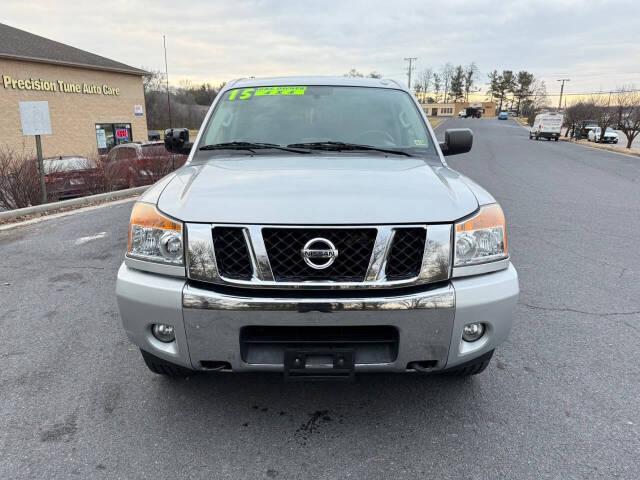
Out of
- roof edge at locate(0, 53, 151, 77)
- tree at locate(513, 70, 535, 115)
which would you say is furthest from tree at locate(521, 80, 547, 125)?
roof edge at locate(0, 53, 151, 77)

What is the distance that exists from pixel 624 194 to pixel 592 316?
341 inches

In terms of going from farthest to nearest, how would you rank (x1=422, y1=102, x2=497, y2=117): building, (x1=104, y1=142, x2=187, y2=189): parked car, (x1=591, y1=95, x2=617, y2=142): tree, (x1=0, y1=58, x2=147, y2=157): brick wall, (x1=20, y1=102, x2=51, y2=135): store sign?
(x1=422, y1=102, x2=497, y2=117): building, (x1=591, y1=95, x2=617, y2=142): tree, (x1=0, y1=58, x2=147, y2=157): brick wall, (x1=104, y1=142, x2=187, y2=189): parked car, (x1=20, y1=102, x2=51, y2=135): store sign

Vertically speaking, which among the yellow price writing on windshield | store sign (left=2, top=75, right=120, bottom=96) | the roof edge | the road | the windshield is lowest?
the road

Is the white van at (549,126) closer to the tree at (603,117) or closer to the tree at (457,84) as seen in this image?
the tree at (603,117)

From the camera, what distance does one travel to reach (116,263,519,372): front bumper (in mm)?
2168

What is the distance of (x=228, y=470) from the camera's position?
2.25 meters

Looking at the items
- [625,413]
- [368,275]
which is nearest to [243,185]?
[368,275]

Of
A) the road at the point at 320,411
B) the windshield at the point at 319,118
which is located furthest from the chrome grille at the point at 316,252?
the windshield at the point at 319,118

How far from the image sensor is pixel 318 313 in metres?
2.17

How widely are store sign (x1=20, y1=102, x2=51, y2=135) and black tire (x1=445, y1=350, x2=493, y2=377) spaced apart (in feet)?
29.9

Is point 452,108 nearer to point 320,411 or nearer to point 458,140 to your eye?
point 458,140

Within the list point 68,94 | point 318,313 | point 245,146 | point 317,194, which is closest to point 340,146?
point 245,146

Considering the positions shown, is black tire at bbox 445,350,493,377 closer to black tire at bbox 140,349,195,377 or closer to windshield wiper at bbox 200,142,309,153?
black tire at bbox 140,349,195,377

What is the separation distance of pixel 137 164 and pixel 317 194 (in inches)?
436
